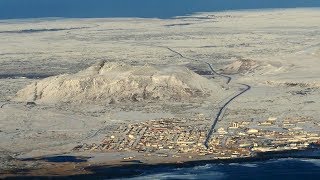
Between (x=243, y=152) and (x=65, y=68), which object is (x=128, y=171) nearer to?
(x=243, y=152)

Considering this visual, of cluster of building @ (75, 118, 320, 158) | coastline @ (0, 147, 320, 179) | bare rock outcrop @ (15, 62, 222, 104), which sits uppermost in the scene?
bare rock outcrop @ (15, 62, 222, 104)

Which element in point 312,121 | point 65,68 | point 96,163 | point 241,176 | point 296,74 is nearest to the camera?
point 241,176

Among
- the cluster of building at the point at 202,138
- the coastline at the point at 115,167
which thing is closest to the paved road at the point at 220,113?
the cluster of building at the point at 202,138

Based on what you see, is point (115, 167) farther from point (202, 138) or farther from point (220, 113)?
point (220, 113)

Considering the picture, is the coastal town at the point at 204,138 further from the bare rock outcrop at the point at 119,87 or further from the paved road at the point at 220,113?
the bare rock outcrop at the point at 119,87

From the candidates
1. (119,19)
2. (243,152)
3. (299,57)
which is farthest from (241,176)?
(119,19)

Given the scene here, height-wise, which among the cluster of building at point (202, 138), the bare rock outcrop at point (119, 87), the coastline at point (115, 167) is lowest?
the coastline at point (115, 167)

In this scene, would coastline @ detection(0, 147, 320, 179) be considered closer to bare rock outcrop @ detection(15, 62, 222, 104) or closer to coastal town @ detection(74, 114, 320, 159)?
coastal town @ detection(74, 114, 320, 159)

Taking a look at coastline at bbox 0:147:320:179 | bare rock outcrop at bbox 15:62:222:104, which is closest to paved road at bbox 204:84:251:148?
bare rock outcrop at bbox 15:62:222:104
